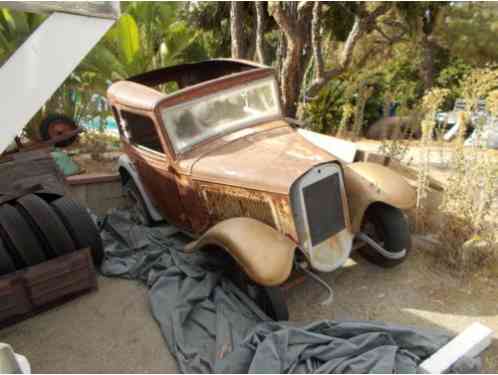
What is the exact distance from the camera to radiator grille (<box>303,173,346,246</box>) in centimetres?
284

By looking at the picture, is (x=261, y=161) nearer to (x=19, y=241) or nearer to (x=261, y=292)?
(x=261, y=292)

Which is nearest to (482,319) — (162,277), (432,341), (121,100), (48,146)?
(432,341)

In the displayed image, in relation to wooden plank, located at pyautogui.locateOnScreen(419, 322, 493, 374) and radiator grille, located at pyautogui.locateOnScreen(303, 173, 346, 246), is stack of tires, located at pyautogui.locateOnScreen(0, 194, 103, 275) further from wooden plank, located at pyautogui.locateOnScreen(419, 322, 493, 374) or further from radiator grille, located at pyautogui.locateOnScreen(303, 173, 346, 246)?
wooden plank, located at pyautogui.locateOnScreen(419, 322, 493, 374)

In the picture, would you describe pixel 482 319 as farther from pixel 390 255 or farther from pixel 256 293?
pixel 256 293

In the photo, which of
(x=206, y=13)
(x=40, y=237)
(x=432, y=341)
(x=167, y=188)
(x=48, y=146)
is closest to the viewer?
(x=432, y=341)

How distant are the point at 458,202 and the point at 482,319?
3.77 feet

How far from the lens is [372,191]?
3.12 metres

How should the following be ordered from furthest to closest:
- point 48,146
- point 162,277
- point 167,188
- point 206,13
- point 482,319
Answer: point 206,13
point 48,146
point 167,188
point 162,277
point 482,319

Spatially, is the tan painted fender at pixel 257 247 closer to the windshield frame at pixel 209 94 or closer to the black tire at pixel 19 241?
the windshield frame at pixel 209 94

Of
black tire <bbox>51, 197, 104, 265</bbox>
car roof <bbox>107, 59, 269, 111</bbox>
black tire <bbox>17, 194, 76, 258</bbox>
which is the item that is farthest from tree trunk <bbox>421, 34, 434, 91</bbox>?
black tire <bbox>17, 194, 76, 258</bbox>

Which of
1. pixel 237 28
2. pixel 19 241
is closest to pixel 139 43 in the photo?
pixel 237 28

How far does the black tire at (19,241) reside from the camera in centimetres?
296

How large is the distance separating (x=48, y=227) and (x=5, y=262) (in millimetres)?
405

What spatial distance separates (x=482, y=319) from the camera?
9.35 feet
